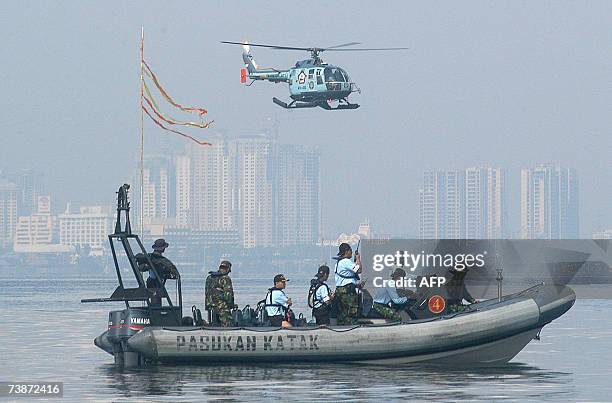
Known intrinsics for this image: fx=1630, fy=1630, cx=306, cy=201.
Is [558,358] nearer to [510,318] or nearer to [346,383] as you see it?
[510,318]

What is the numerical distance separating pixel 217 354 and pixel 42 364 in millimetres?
6183

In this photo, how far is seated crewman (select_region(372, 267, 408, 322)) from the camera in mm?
27953

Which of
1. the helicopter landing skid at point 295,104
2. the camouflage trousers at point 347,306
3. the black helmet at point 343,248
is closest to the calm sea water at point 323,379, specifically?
the camouflage trousers at point 347,306

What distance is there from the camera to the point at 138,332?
27.6 m

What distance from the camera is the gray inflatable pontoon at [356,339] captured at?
27.1 m

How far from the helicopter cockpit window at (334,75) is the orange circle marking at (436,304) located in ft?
195

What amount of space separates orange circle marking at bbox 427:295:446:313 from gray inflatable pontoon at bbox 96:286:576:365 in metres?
0.78

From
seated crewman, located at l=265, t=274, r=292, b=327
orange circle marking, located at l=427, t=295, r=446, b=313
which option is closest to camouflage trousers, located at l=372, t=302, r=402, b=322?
orange circle marking, located at l=427, t=295, r=446, b=313

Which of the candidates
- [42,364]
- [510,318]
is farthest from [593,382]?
[42,364]

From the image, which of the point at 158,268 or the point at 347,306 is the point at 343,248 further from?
the point at 158,268

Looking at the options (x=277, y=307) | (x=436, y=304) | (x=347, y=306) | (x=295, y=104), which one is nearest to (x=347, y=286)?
(x=347, y=306)

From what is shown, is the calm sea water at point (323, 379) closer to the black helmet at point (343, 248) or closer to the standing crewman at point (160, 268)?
the standing crewman at point (160, 268)

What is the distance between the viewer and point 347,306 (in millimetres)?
27828

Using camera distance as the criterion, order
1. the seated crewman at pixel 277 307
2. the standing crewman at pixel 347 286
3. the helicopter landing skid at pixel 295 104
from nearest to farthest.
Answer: the standing crewman at pixel 347 286 < the seated crewman at pixel 277 307 < the helicopter landing skid at pixel 295 104
